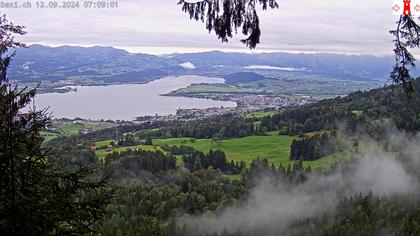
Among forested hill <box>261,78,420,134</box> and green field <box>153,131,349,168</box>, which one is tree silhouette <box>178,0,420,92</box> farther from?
forested hill <box>261,78,420,134</box>

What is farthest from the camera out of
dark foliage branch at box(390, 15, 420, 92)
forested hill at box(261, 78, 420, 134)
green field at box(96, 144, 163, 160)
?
forested hill at box(261, 78, 420, 134)

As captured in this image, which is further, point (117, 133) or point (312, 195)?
point (117, 133)

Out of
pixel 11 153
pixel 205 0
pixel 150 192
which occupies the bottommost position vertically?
pixel 150 192

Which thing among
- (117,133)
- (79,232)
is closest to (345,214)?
(117,133)

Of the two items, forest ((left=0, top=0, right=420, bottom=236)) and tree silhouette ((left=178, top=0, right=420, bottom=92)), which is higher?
tree silhouette ((left=178, top=0, right=420, bottom=92))

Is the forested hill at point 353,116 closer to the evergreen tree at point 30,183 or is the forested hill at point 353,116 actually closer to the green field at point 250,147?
the green field at point 250,147

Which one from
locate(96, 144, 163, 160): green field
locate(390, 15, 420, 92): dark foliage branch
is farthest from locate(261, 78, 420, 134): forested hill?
locate(390, 15, 420, 92): dark foliage branch

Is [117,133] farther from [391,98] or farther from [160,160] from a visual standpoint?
[391,98]

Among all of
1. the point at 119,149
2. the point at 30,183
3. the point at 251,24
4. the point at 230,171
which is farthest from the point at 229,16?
the point at 119,149
